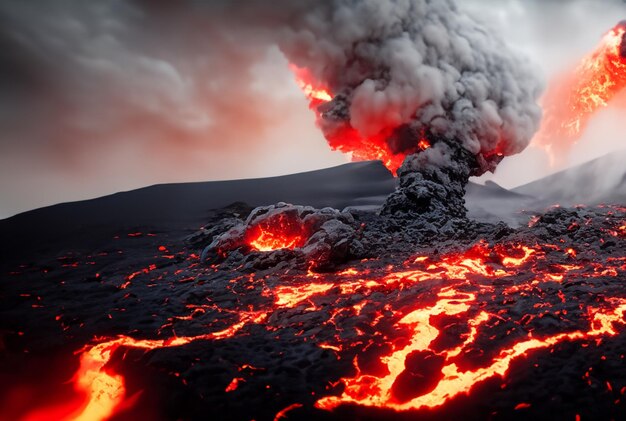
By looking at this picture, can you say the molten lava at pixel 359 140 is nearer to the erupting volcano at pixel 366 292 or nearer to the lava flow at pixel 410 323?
the erupting volcano at pixel 366 292

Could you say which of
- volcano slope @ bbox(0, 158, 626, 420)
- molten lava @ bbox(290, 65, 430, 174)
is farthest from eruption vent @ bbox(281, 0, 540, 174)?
volcano slope @ bbox(0, 158, 626, 420)

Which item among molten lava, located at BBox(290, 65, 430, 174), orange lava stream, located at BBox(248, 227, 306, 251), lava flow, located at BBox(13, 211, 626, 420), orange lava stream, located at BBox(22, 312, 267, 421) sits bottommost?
lava flow, located at BBox(13, 211, 626, 420)

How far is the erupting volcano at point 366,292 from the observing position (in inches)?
178

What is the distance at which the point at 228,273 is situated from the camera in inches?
395

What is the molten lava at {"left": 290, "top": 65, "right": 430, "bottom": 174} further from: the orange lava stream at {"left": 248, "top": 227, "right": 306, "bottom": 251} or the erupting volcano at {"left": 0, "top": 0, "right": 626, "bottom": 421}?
the orange lava stream at {"left": 248, "top": 227, "right": 306, "bottom": 251}

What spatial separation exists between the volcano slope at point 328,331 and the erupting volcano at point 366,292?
0.11ft

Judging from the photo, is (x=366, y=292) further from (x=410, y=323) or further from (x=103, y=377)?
(x=103, y=377)

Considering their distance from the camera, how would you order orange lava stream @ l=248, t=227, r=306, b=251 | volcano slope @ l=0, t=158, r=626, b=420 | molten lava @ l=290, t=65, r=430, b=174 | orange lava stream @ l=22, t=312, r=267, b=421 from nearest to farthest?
volcano slope @ l=0, t=158, r=626, b=420 → orange lava stream @ l=22, t=312, r=267, b=421 → orange lava stream @ l=248, t=227, r=306, b=251 → molten lava @ l=290, t=65, r=430, b=174

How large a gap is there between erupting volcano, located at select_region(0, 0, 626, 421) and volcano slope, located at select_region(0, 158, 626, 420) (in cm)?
3

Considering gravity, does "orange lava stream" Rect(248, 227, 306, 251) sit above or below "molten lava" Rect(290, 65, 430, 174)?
below

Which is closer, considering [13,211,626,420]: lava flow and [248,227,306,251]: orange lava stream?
[13,211,626,420]: lava flow

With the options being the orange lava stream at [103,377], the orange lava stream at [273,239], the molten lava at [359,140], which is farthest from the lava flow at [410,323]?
the molten lava at [359,140]

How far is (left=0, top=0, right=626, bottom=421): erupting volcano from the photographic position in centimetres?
453

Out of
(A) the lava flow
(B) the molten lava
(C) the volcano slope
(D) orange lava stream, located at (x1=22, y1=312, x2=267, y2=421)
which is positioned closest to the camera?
(C) the volcano slope
